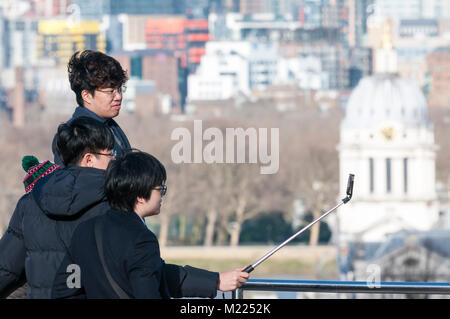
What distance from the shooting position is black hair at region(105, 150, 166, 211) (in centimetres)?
547

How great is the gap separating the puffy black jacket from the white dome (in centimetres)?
6869

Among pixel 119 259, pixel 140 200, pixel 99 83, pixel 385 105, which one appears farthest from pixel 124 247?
pixel 385 105

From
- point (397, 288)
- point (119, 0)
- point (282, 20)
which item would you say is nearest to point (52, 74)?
point (282, 20)

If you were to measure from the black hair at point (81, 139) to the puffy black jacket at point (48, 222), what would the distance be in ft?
0.45

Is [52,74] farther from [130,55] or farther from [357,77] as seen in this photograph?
[357,77]

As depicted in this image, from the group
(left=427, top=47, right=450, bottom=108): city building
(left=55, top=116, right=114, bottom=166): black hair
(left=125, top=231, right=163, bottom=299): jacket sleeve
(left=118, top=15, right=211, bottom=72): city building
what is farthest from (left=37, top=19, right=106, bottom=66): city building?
(left=125, top=231, right=163, bottom=299): jacket sleeve

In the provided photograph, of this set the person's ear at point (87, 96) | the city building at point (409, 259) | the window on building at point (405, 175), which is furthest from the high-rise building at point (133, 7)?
the person's ear at point (87, 96)

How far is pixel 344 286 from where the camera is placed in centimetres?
657

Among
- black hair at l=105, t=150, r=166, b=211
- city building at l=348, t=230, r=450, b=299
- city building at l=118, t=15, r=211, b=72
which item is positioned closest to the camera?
black hair at l=105, t=150, r=166, b=211

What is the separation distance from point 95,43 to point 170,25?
19.2 m

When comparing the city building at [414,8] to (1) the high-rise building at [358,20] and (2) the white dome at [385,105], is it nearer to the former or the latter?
(1) the high-rise building at [358,20]

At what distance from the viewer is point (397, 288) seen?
257 inches

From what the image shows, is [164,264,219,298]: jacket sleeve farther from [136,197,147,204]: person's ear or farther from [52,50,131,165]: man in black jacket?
[52,50,131,165]: man in black jacket

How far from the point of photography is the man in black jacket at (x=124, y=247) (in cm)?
534
